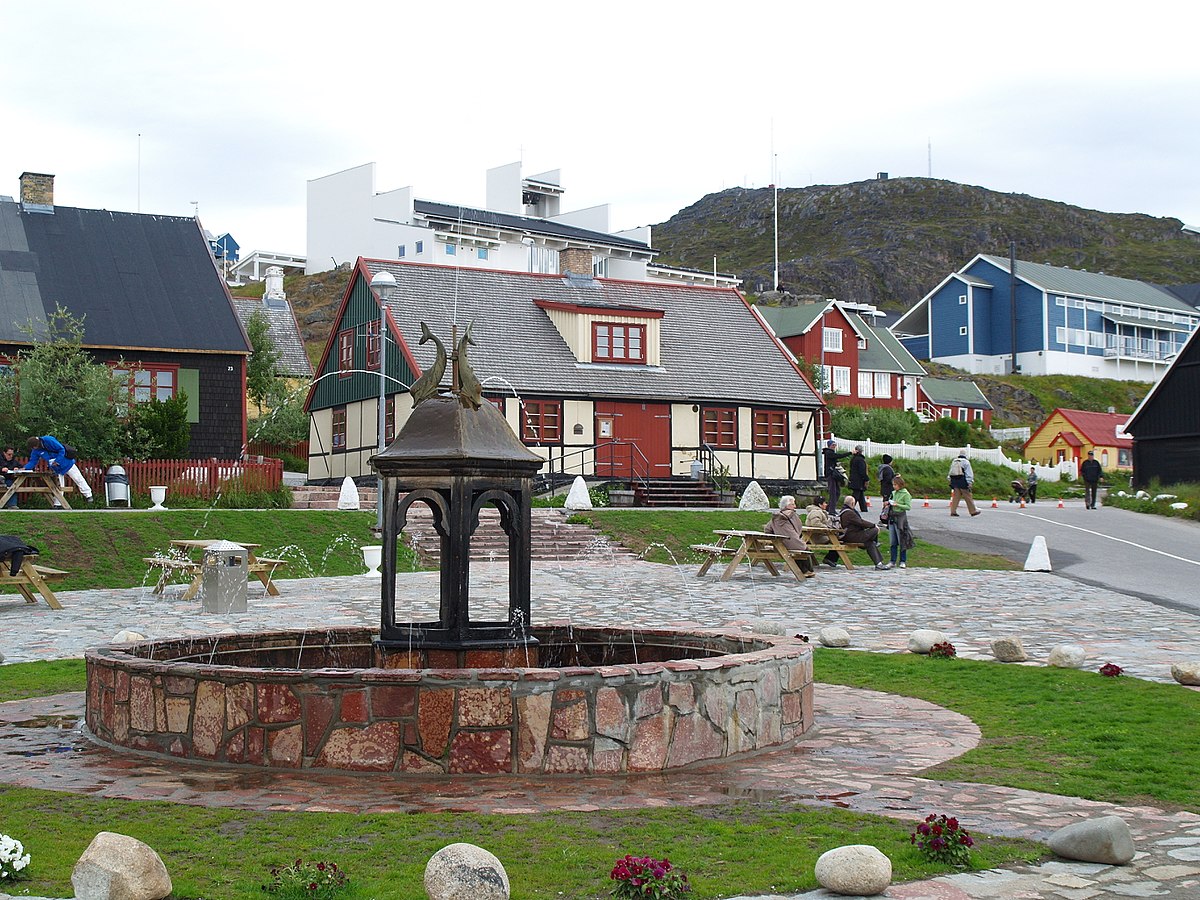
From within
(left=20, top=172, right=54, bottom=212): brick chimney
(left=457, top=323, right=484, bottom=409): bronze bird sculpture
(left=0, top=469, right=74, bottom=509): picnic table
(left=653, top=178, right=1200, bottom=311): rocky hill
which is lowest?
(left=0, top=469, right=74, bottom=509): picnic table

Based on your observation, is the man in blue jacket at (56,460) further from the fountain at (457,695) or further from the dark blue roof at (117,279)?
the fountain at (457,695)

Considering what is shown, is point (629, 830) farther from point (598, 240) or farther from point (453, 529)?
point (598, 240)

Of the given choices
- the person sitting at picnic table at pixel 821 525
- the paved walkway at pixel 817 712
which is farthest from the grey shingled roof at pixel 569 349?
the paved walkway at pixel 817 712

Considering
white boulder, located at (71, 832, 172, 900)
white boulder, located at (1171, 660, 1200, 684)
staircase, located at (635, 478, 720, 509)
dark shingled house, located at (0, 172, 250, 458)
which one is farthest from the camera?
staircase, located at (635, 478, 720, 509)

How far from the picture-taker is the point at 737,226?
181750 mm

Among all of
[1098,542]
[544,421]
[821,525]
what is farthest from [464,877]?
[544,421]

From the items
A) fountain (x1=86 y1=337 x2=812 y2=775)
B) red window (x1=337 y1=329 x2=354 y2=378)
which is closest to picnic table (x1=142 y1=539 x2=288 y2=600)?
fountain (x1=86 y1=337 x2=812 y2=775)

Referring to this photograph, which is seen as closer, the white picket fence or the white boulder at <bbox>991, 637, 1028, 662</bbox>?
the white boulder at <bbox>991, 637, 1028, 662</bbox>

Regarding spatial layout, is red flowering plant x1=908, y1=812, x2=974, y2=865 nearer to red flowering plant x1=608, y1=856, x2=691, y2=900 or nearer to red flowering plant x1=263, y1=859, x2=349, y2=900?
red flowering plant x1=608, y1=856, x2=691, y2=900

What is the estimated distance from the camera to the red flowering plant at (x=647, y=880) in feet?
16.7

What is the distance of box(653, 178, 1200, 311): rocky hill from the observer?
141 m

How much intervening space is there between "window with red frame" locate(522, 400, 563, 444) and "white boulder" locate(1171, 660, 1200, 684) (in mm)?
27619

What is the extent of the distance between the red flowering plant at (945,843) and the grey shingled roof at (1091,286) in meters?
79.8

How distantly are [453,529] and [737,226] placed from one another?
17675 centimetres
